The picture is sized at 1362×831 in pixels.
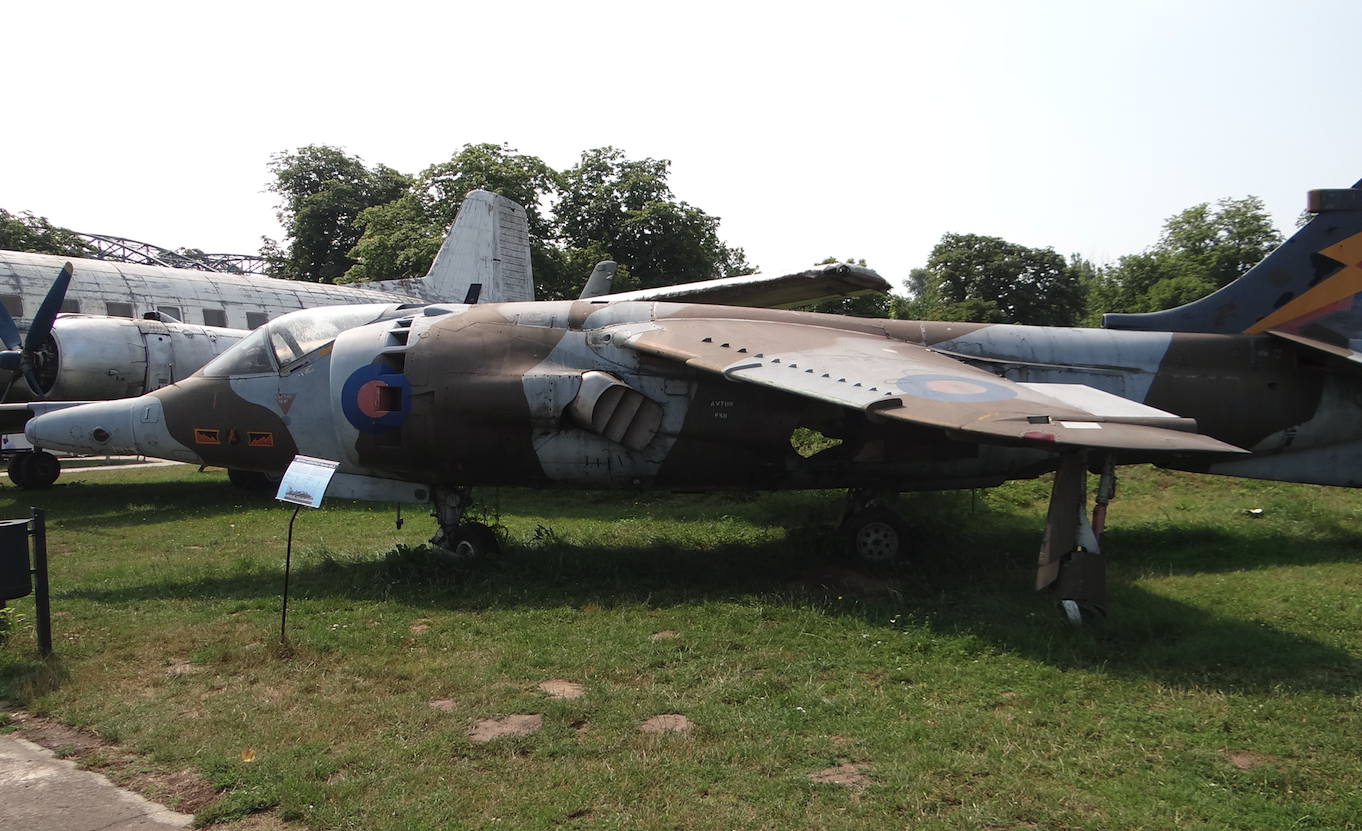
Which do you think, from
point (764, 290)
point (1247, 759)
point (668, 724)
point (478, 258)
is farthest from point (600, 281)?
point (1247, 759)

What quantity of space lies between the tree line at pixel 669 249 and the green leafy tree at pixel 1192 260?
65 mm

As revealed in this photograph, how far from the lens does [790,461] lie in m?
9.10

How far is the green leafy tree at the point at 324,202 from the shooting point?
51.9 m

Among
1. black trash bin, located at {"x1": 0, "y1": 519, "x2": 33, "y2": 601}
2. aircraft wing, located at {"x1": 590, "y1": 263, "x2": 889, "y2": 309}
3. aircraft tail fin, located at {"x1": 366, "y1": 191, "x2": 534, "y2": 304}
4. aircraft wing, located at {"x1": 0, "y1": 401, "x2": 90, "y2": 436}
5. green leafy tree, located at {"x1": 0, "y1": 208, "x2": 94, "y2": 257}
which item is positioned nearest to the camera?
black trash bin, located at {"x1": 0, "y1": 519, "x2": 33, "y2": 601}

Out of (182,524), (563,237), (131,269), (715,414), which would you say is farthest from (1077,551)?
(563,237)

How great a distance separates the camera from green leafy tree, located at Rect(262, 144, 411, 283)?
51.9 metres

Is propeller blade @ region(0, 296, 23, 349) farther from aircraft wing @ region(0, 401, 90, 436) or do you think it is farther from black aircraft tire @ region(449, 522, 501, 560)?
black aircraft tire @ region(449, 522, 501, 560)

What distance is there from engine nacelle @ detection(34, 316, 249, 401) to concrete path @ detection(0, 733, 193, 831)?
1228 cm

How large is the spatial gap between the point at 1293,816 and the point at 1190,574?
5.13 m

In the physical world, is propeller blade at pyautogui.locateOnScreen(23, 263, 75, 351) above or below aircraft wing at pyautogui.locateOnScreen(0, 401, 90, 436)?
above

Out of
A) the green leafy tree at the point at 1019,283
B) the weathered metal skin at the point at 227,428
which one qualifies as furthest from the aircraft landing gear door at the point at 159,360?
the green leafy tree at the point at 1019,283

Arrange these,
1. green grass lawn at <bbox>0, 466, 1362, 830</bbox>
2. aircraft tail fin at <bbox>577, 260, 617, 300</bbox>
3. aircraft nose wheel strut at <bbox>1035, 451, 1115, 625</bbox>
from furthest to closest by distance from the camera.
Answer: aircraft tail fin at <bbox>577, 260, 617, 300</bbox> < aircraft nose wheel strut at <bbox>1035, 451, 1115, 625</bbox> < green grass lawn at <bbox>0, 466, 1362, 830</bbox>

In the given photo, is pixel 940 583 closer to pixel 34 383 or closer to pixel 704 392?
pixel 704 392

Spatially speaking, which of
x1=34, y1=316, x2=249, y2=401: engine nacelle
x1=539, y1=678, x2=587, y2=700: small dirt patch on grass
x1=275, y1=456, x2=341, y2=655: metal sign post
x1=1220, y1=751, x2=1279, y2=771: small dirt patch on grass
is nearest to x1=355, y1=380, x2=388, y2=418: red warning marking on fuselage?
x1=275, y1=456, x2=341, y2=655: metal sign post
